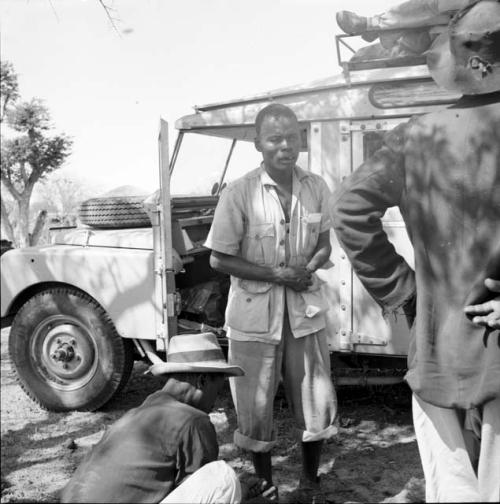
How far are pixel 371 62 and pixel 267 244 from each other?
1.64 metres

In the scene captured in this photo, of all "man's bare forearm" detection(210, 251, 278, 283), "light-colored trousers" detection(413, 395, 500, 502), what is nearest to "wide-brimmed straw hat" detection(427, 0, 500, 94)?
"light-colored trousers" detection(413, 395, 500, 502)

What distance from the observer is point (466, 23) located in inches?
80.7

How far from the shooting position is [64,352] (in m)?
5.22

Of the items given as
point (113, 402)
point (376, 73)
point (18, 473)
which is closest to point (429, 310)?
point (376, 73)

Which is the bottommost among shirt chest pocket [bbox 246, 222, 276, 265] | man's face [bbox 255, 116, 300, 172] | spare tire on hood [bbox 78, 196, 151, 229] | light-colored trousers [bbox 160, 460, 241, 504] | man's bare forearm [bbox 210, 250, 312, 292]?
light-colored trousers [bbox 160, 460, 241, 504]

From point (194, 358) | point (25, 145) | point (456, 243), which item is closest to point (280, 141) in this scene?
point (194, 358)

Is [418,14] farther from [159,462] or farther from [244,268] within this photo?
[159,462]

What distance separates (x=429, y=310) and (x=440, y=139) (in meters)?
0.52

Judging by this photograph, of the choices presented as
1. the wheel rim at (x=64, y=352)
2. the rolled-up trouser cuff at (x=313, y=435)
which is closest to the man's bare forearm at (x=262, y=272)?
the rolled-up trouser cuff at (x=313, y=435)

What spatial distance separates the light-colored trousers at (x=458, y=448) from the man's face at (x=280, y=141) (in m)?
1.62

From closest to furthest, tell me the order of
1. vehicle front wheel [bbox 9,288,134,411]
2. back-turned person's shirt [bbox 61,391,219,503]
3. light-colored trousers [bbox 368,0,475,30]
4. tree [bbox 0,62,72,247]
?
back-turned person's shirt [bbox 61,391,219,503] → light-colored trousers [bbox 368,0,475,30] → vehicle front wheel [bbox 9,288,134,411] → tree [bbox 0,62,72,247]

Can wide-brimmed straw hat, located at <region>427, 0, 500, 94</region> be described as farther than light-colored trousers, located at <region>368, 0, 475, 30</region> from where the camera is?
No

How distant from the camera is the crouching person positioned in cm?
231

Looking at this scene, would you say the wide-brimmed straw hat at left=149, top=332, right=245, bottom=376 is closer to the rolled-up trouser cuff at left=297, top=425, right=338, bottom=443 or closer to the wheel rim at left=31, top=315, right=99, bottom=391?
the rolled-up trouser cuff at left=297, top=425, right=338, bottom=443
